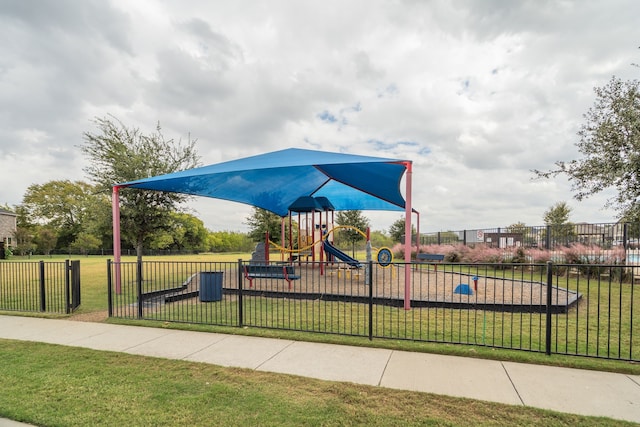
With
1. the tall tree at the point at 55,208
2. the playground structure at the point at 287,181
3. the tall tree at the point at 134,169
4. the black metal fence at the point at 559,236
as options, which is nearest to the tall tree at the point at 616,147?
the black metal fence at the point at 559,236

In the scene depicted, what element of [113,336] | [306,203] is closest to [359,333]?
[113,336]

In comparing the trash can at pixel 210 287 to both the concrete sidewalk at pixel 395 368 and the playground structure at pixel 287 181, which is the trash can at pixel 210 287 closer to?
the playground structure at pixel 287 181

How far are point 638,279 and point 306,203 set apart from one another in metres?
12.9

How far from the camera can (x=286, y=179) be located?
13141mm

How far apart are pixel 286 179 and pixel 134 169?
604cm

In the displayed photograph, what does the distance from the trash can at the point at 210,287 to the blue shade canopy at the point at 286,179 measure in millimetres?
2788

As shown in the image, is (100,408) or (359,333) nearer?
(100,408)

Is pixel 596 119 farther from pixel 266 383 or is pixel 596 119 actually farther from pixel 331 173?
pixel 266 383

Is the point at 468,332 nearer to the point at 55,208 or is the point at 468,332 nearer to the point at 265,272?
the point at 265,272

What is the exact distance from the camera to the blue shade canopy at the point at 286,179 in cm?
877

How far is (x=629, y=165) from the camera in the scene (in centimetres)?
1224

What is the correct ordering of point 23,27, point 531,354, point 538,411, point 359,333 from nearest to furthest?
point 538,411, point 531,354, point 359,333, point 23,27

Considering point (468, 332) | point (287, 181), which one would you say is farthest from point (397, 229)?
point (468, 332)

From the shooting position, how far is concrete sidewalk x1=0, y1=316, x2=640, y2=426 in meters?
3.50
